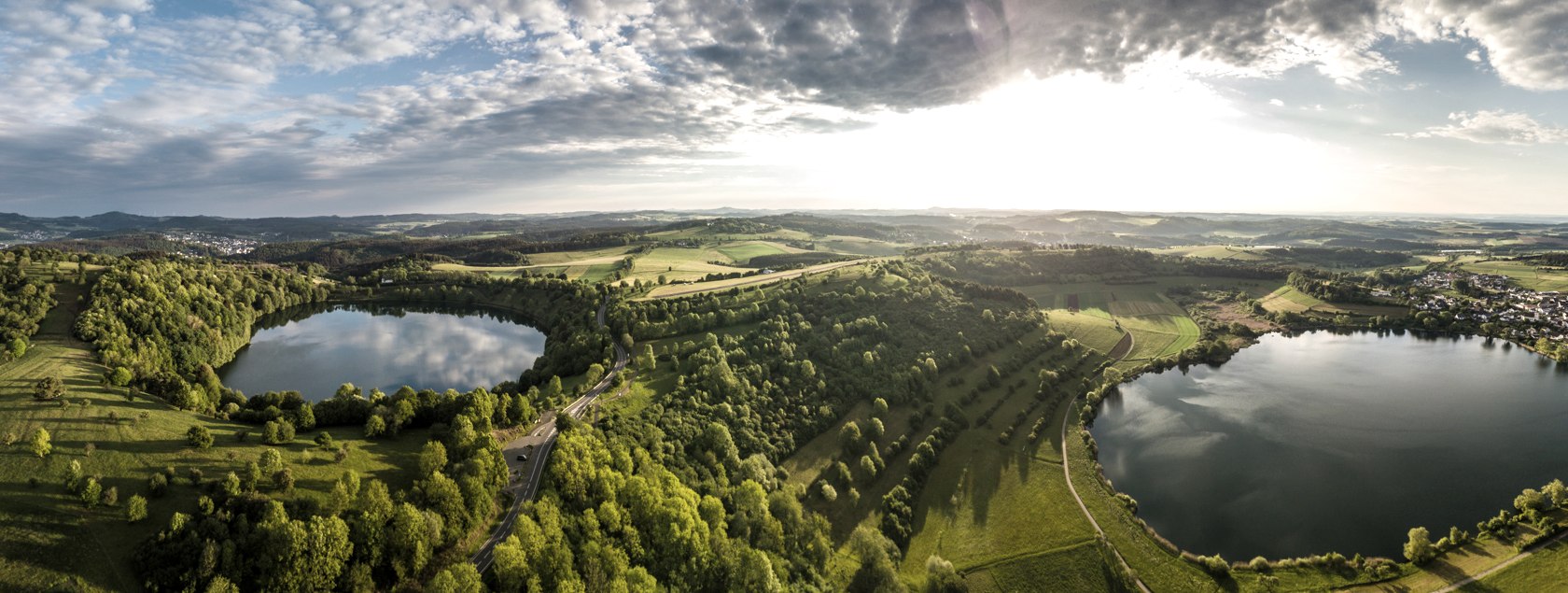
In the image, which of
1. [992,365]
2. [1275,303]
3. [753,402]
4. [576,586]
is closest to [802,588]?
[576,586]

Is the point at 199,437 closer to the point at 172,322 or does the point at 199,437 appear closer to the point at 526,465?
the point at 526,465

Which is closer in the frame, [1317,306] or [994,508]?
[994,508]

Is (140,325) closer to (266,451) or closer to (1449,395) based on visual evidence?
(266,451)

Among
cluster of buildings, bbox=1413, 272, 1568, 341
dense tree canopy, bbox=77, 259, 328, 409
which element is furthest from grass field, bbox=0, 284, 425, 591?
cluster of buildings, bbox=1413, 272, 1568, 341

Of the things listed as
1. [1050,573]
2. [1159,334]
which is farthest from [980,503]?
[1159,334]

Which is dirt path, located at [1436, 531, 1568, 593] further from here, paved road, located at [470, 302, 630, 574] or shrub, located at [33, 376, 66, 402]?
shrub, located at [33, 376, 66, 402]

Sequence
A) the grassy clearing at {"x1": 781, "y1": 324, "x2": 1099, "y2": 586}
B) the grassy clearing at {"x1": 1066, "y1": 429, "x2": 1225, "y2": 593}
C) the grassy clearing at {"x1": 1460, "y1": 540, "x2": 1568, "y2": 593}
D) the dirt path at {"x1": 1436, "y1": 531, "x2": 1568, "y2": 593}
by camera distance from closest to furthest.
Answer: the grassy clearing at {"x1": 1460, "y1": 540, "x2": 1568, "y2": 593} < the dirt path at {"x1": 1436, "y1": 531, "x2": 1568, "y2": 593} < the grassy clearing at {"x1": 1066, "y1": 429, "x2": 1225, "y2": 593} < the grassy clearing at {"x1": 781, "y1": 324, "x2": 1099, "y2": 586}

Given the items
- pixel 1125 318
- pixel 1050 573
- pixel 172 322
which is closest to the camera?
pixel 1050 573

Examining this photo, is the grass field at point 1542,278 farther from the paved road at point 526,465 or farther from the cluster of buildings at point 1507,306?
the paved road at point 526,465
